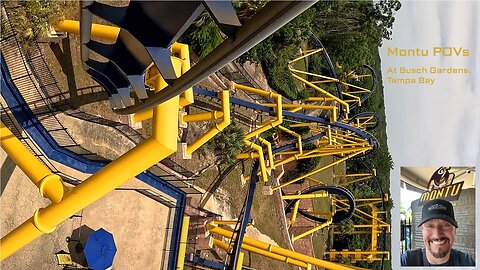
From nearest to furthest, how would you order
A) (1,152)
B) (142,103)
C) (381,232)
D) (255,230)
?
(142,103), (1,152), (255,230), (381,232)

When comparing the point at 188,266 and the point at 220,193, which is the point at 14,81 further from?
the point at 220,193

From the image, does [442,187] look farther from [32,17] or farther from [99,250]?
[32,17]

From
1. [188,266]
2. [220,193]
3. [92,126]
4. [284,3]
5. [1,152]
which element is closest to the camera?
[284,3]

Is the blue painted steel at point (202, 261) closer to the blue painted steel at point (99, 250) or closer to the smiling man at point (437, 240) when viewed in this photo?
the blue painted steel at point (99, 250)

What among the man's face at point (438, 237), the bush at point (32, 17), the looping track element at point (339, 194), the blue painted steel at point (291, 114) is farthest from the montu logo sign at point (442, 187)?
the bush at point (32, 17)

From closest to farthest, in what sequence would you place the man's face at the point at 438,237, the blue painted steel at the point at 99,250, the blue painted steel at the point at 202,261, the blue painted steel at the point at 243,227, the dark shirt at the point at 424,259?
1. the blue painted steel at the point at 99,250
2. the blue painted steel at the point at 243,227
3. the blue painted steel at the point at 202,261
4. the dark shirt at the point at 424,259
5. the man's face at the point at 438,237

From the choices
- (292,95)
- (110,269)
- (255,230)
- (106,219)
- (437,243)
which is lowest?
(110,269)

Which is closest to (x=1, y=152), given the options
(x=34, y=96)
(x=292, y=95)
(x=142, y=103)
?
(x=34, y=96)

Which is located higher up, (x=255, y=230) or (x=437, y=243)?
(x=437, y=243)
